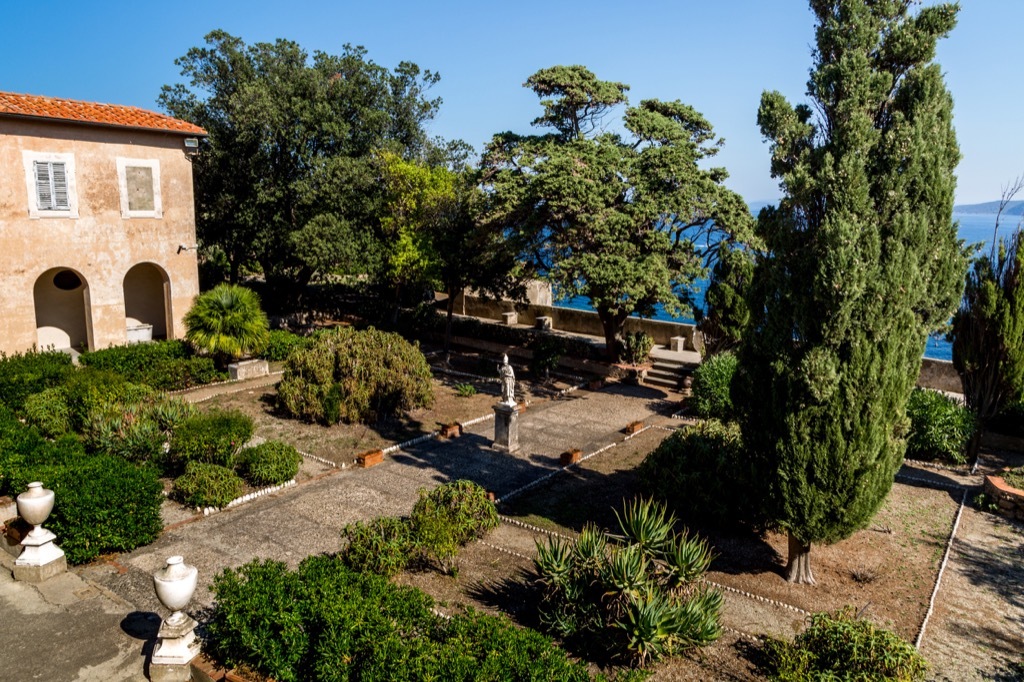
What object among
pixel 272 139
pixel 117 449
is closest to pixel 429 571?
pixel 117 449

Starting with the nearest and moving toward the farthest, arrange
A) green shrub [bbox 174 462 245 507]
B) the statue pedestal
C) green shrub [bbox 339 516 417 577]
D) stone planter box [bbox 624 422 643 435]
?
green shrub [bbox 339 516 417 577]
green shrub [bbox 174 462 245 507]
the statue pedestal
stone planter box [bbox 624 422 643 435]

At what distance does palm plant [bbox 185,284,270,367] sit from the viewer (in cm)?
1798

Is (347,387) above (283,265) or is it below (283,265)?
below

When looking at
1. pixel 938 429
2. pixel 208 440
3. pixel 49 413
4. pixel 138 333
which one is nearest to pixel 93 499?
pixel 208 440

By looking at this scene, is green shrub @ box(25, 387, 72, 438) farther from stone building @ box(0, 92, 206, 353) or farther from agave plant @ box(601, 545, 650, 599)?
agave plant @ box(601, 545, 650, 599)

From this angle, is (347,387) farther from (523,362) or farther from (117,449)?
(523,362)

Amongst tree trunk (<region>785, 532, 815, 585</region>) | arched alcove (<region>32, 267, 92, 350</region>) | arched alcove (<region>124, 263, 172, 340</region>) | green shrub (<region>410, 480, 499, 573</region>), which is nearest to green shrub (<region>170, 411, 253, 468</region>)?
green shrub (<region>410, 480, 499, 573</region>)

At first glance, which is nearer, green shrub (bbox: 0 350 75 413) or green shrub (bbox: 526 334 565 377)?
green shrub (bbox: 0 350 75 413)

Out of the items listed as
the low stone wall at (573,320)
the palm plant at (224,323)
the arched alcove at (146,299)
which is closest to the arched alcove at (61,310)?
the arched alcove at (146,299)

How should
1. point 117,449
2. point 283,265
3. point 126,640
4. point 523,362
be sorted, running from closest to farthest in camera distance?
point 126,640 < point 117,449 < point 523,362 < point 283,265

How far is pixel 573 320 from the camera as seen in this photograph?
26.3 m

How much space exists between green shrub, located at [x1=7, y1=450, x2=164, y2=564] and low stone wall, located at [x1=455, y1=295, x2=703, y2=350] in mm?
12989

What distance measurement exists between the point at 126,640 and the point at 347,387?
8.20 meters

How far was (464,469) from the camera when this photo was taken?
1329 cm
